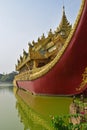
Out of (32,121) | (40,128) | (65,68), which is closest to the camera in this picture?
(40,128)

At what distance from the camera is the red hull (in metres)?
8.57

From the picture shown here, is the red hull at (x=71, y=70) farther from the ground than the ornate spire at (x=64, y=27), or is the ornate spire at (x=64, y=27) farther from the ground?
the ornate spire at (x=64, y=27)

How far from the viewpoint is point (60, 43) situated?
14781mm

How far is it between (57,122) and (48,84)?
8.82 m

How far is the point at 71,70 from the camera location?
10141mm

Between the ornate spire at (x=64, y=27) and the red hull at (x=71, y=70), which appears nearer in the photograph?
the red hull at (x=71, y=70)

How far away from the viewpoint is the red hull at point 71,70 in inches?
337

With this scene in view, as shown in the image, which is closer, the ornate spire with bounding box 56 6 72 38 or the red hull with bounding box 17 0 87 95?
the red hull with bounding box 17 0 87 95

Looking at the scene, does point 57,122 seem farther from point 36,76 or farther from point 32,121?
point 36,76

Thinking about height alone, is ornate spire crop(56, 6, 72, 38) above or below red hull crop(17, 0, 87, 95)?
above

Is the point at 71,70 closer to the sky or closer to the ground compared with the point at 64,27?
closer to the ground

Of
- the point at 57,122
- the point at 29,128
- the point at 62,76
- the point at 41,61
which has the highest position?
the point at 41,61

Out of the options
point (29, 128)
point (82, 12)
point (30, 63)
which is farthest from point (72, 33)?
point (30, 63)

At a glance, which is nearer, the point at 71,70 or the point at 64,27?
the point at 71,70
